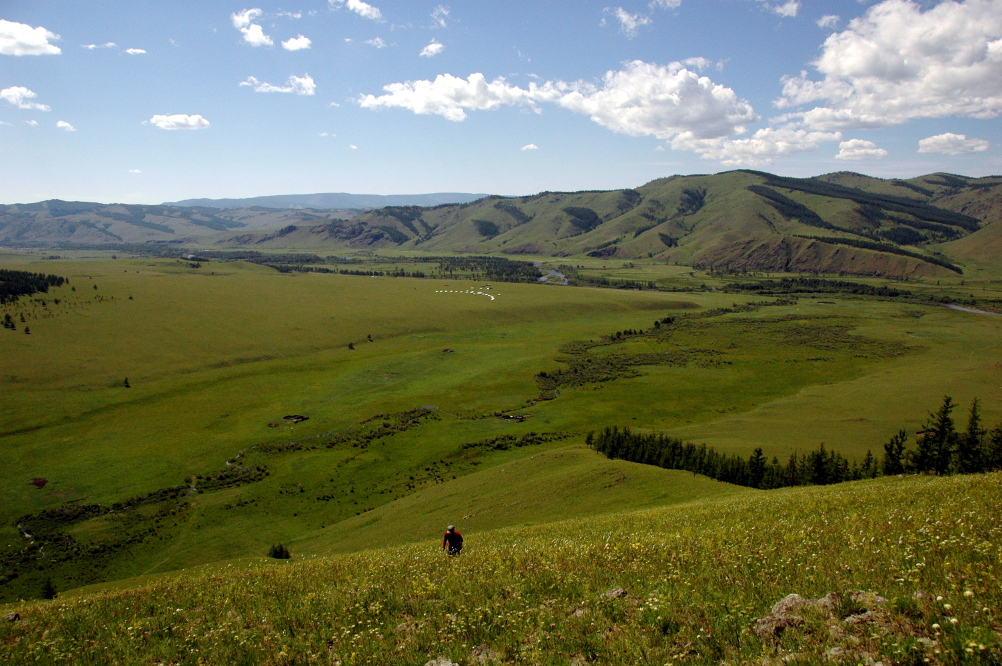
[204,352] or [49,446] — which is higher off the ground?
[204,352]

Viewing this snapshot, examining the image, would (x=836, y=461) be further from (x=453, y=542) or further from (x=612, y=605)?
(x=612, y=605)

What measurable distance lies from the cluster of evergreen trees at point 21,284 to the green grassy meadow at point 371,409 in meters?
7.43

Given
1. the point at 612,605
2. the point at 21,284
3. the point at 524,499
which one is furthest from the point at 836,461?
the point at 21,284

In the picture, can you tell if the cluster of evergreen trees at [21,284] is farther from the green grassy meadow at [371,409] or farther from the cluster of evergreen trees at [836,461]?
the cluster of evergreen trees at [836,461]

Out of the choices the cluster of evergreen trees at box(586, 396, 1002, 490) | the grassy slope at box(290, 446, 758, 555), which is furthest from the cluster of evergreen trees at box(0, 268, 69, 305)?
the cluster of evergreen trees at box(586, 396, 1002, 490)

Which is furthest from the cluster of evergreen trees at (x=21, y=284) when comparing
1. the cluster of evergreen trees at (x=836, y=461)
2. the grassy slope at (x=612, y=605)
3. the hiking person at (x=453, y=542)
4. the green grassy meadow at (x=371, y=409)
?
the hiking person at (x=453, y=542)

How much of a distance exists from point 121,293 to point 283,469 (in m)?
143

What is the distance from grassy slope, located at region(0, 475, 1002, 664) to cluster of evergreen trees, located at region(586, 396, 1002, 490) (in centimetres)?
3507

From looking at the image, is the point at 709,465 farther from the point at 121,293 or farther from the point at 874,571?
the point at 121,293

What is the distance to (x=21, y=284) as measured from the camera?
16038cm

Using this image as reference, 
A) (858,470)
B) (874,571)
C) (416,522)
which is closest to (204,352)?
(416,522)

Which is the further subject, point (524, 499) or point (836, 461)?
point (836, 461)

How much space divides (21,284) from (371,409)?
5599 inches

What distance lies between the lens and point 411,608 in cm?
1272
